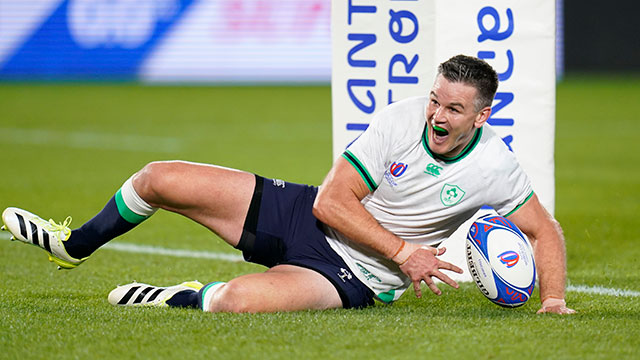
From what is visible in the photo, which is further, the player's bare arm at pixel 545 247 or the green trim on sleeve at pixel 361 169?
the player's bare arm at pixel 545 247

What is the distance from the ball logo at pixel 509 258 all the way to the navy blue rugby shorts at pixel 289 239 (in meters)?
0.65

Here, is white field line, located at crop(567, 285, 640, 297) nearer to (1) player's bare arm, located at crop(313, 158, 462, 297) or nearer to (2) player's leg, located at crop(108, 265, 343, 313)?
(1) player's bare arm, located at crop(313, 158, 462, 297)

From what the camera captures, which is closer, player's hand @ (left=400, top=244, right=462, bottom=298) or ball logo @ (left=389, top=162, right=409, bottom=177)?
player's hand @ (left=400, top=244, right=462, bottom=298)

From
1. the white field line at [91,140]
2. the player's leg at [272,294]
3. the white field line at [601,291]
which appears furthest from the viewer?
the white field line at [91,140]

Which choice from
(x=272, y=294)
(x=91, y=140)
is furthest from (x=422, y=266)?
(x=91, y=140)

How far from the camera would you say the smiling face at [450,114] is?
13.8 ft

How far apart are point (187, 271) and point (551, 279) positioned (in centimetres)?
233

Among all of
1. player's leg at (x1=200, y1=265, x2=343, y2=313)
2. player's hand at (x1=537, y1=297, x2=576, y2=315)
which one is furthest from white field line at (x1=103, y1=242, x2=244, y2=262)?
player's hand at (x1=537, y1=297, x2=576, y2=315)

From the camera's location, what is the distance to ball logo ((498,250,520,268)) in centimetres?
435

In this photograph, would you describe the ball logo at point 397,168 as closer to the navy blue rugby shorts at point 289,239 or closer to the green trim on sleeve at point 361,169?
the green trim on sleeve at point 361,169

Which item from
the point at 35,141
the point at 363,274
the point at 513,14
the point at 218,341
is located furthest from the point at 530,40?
the point at 35,141

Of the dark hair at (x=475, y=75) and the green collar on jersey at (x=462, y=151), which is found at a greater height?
the dark hair at (x=475, y=75)

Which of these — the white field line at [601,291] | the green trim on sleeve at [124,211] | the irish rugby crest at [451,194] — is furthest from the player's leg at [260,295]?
the white field line at [601,291]

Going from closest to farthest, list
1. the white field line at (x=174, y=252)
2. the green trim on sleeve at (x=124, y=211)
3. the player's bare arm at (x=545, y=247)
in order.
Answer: the player's bare arm at (x=545, y=247) → the green trim on sleeve at (x=124, y=211) → the white field line at (x=174, y=252)
